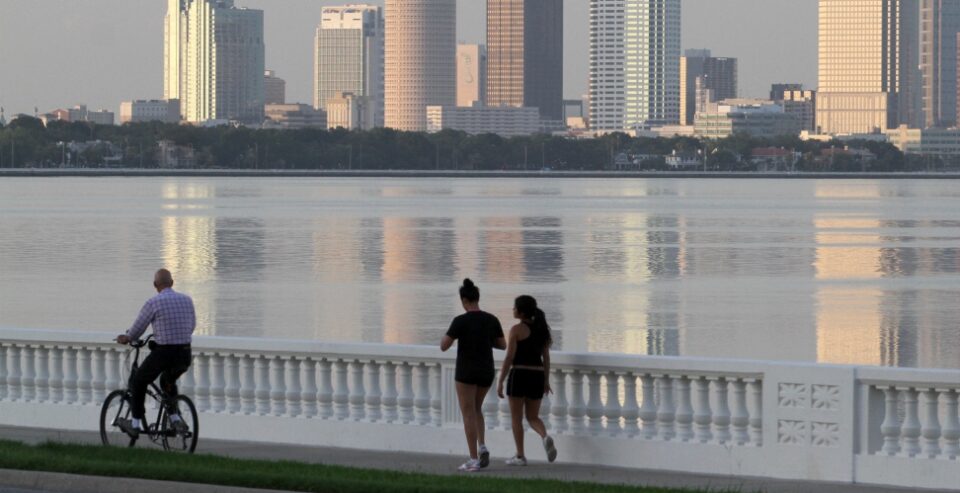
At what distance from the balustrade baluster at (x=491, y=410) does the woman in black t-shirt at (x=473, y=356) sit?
0.82 meters

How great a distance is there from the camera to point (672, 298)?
54.3m

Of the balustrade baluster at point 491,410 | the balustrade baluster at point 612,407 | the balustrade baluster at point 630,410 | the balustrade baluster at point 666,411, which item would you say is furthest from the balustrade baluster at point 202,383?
the balustrade baluster at point 666,411

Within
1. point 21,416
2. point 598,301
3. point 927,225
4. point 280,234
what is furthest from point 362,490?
point 927,225

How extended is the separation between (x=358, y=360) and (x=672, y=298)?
38.4 m

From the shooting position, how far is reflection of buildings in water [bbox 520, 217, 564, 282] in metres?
65.4

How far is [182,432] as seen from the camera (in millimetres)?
15727

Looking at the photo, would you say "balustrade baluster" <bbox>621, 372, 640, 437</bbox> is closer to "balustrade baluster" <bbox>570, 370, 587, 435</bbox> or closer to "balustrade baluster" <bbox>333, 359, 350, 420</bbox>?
"balustrade baluster" <bbox>570, 370, 587, 435</bbox>

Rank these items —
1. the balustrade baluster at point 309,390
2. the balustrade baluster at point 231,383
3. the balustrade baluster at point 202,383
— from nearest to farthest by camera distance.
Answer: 1. the balustrade baluster at point 309,390
2. the balustrade baluster at point 231,383
3. the balustrade baluster at point 202,383

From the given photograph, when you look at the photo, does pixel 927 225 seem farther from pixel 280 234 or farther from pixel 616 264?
pixel 616 264

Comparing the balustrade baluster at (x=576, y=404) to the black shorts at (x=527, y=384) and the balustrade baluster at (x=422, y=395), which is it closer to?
the black shorts at (x=527, y=384)

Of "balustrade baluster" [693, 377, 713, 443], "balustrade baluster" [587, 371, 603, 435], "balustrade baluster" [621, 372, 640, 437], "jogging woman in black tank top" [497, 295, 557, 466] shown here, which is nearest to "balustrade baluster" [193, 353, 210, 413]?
"jogging woman in black tank top" [497, 295, 557, 466]

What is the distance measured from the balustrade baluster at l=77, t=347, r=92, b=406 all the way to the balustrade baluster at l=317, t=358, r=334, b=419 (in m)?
2.57

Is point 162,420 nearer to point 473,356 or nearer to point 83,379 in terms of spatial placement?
point 83,379

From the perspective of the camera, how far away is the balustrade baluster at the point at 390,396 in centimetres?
1641
